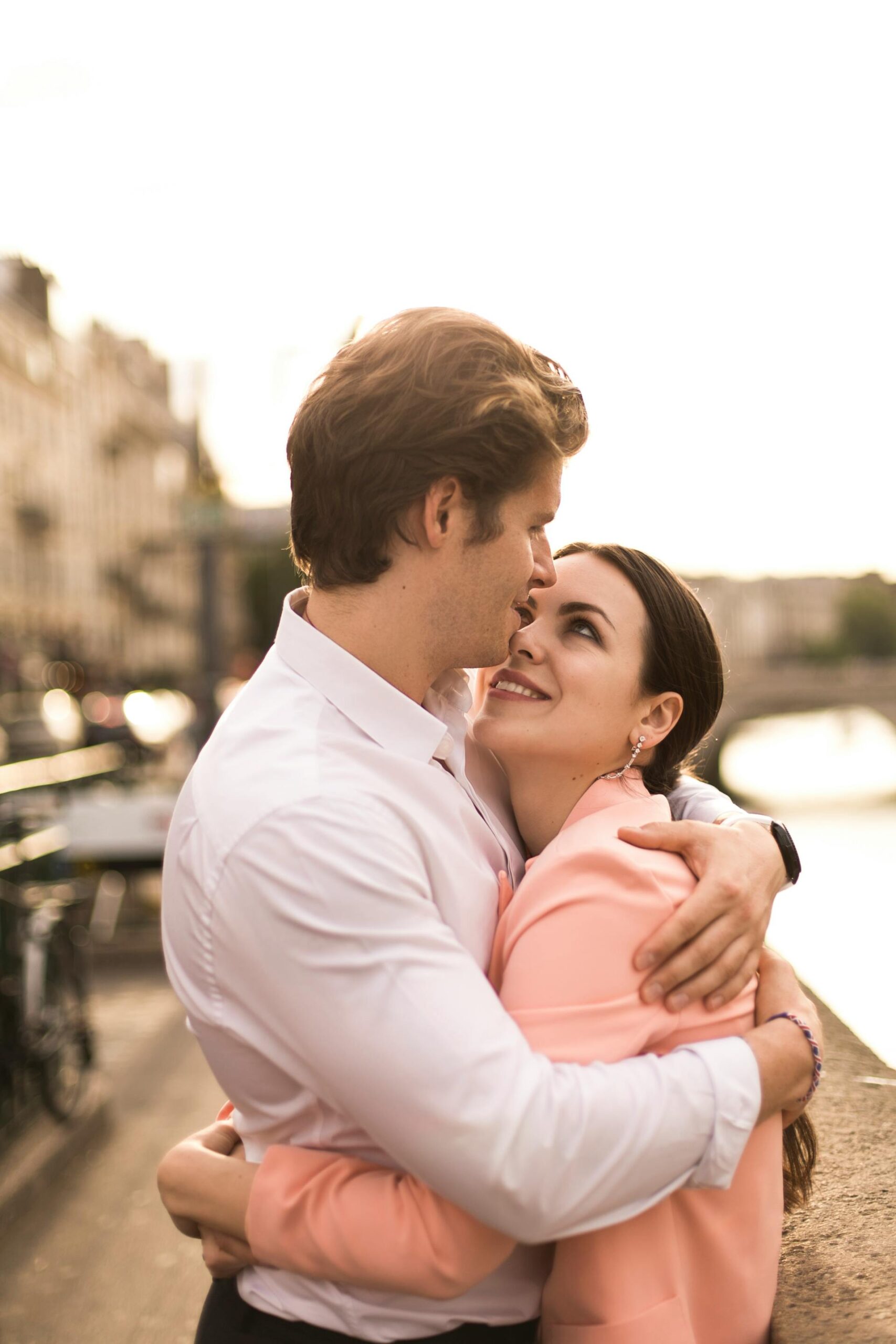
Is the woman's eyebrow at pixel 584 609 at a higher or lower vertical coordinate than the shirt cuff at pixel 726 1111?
higher

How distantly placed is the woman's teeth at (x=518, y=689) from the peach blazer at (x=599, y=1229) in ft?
1.18

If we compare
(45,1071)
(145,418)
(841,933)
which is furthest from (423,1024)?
(145,418)

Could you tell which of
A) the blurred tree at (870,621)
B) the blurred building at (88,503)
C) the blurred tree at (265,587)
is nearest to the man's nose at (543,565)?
the blurred building at (88,503)

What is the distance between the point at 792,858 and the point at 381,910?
3.08ft

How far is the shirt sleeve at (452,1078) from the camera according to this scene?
4.66ft

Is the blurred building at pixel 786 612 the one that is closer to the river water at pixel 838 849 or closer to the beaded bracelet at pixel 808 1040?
the river water at pixel 838 849

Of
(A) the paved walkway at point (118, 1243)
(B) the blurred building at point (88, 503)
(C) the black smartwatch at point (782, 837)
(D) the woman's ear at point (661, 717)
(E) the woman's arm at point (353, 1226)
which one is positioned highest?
(D) the woman's ear at point (661, 717)

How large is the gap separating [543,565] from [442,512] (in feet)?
1.07

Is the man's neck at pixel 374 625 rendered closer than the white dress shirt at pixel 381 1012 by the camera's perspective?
No

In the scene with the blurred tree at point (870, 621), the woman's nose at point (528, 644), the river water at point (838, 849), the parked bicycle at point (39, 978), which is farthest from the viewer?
the blurred tree at point (870, 621)

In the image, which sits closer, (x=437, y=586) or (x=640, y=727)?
A: (x=437, y=586)

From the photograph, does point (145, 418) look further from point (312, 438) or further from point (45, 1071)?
point (312, 438)

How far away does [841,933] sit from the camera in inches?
184

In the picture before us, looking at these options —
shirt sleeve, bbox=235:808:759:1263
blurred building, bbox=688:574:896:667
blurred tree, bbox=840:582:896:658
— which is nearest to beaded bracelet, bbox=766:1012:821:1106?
shirt sleeve, bbox=235:808:759:1263
